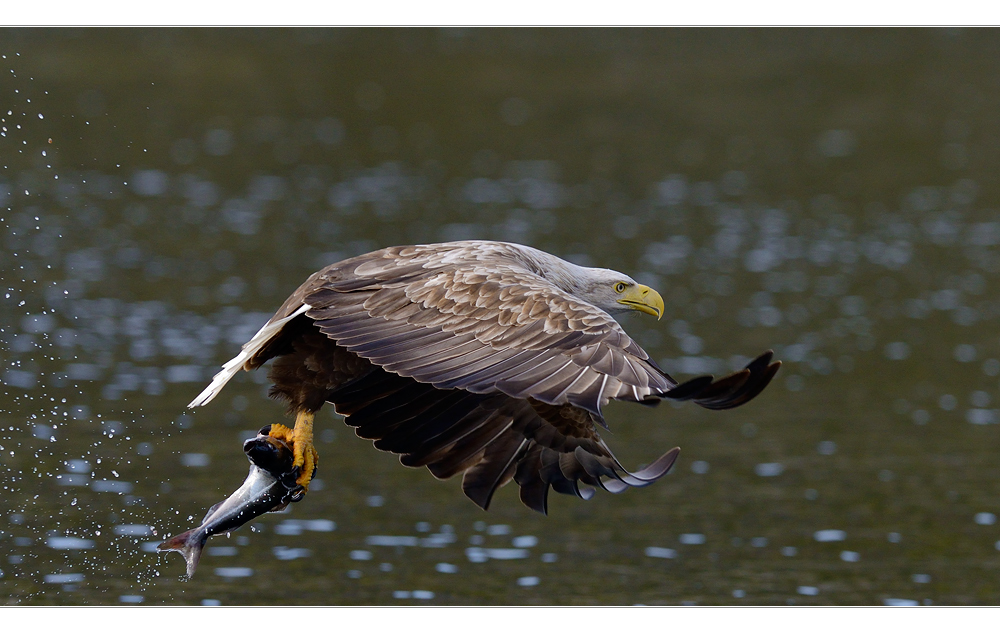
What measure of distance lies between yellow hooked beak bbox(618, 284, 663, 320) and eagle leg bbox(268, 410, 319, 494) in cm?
158

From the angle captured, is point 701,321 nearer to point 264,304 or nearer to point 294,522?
point 264,304

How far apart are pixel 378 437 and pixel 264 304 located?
982 centimetres

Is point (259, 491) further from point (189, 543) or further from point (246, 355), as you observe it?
point (246, 355)

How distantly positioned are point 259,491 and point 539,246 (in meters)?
12.5

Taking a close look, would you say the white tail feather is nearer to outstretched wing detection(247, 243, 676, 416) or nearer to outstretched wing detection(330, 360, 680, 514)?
outstretched wing detection(247, 243, 676, 416)

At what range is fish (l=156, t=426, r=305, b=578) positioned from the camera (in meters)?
5.78

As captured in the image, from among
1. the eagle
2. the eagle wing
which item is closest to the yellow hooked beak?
the eagle

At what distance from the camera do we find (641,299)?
6.78 metres

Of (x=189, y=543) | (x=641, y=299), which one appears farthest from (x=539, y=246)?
(x=189, y=543)

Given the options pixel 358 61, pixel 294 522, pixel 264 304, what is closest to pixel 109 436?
pixel 294 522

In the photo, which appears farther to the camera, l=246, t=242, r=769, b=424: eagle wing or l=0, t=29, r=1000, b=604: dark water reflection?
l=0, t=29, r=1000, b=604: dark water reflection

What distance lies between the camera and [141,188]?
21.0 m

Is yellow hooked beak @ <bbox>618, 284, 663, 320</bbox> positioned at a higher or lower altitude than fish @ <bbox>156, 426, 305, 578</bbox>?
higher

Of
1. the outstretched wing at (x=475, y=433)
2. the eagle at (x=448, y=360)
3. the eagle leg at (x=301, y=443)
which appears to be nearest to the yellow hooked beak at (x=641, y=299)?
the eagle at (x=448, y=360)
